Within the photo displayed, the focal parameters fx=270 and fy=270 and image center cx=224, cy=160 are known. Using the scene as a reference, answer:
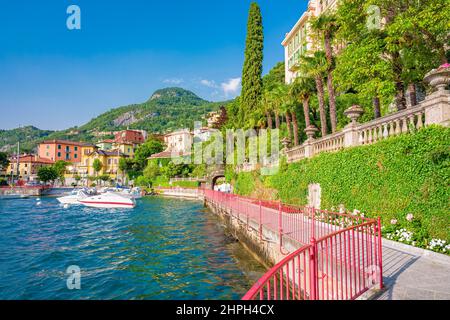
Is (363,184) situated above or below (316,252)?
above

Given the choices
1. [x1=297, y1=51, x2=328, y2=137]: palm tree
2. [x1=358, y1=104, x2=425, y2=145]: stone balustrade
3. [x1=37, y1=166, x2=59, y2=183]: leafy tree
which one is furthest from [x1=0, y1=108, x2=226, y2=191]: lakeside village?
[x1=358, y1=104, x2=425, y2=145]: stone balustrade

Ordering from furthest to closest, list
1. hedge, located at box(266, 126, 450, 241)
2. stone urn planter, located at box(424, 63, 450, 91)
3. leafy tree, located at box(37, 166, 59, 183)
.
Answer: leafy tree, located at box(37, 166, 59, 183)
stone urn planter, located at box(424, 63, 450, 91)
hedge, located at box(266, 126, 450, 241)

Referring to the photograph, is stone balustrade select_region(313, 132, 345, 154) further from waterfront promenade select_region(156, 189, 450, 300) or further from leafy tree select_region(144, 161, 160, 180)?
leafy tree select_region(144, 161, 160, 180)

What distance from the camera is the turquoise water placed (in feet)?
28.6

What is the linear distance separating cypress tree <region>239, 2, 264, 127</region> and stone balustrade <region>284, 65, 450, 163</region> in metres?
25.6

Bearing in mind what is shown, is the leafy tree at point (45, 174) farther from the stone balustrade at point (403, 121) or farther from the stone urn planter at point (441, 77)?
the stone urn planter at point (441, 77)

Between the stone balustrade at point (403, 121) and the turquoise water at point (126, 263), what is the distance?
6687 mm

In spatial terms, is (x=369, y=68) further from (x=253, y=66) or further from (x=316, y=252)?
(x=253, y=66)

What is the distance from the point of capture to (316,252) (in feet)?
12.9

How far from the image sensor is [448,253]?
262 inches

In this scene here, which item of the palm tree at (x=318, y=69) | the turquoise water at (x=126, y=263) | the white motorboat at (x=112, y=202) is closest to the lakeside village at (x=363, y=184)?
the palm tree at (x=318, y=69)

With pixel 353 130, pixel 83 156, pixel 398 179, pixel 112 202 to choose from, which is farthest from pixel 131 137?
pixel 398 179

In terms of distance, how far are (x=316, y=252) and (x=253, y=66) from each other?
3842 cm
